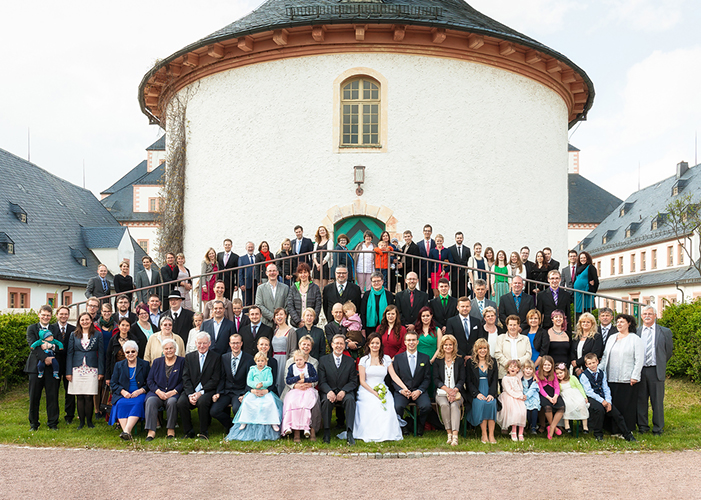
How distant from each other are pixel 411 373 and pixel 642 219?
123ft

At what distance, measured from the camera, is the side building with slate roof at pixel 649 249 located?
109 feet

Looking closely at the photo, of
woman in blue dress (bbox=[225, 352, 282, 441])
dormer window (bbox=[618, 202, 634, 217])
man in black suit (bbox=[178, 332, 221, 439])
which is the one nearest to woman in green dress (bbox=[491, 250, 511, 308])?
woman in blue dress (bbox=[225, 352, 282, 441])

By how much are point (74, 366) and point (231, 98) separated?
7.55 metres

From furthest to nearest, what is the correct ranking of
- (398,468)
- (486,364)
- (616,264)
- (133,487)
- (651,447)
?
(616,264) < (486,364) < (651,447) < (398,468) < (133,487)

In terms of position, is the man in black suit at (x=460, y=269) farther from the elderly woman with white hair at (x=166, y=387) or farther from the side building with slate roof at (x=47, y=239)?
the side building with slate roof at (x=47, y=239)

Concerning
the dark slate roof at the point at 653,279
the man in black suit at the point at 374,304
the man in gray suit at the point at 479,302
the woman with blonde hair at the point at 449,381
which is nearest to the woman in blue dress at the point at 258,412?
the man in black suit at the point at 374,304

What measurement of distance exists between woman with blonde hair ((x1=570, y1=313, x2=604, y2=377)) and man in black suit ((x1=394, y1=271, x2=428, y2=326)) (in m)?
2.23

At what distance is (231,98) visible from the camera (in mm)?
14375

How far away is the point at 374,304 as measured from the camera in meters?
9.59

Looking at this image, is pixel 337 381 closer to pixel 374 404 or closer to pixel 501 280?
pixel 374 404

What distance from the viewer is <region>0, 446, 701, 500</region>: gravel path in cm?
591

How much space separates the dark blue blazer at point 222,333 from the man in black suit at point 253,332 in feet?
0.86

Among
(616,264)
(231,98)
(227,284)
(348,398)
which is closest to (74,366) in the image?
(227,284)

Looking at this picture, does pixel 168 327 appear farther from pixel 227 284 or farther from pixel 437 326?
pixel 437 326
